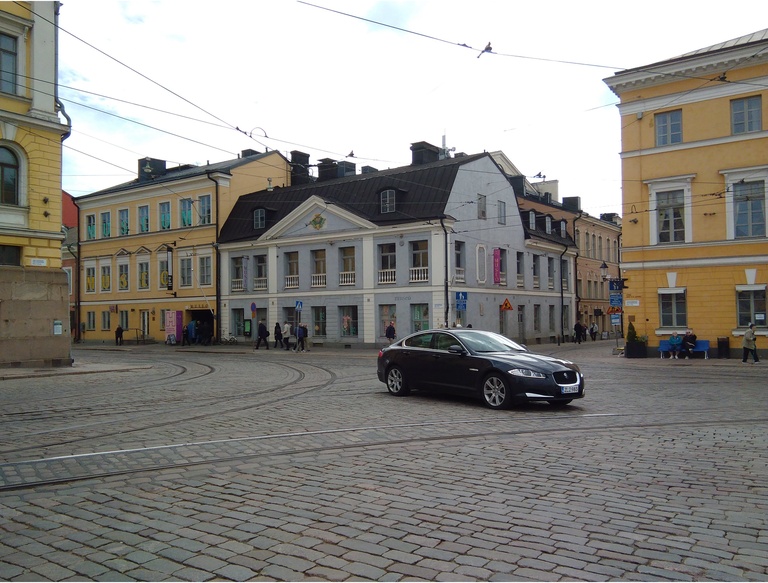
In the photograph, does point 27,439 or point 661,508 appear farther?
point 27,439

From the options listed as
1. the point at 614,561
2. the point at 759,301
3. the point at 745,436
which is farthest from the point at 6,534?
the point at 759,301

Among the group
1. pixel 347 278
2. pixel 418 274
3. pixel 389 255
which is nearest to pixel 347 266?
pixel 347 278

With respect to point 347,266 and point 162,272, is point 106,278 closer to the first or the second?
point 162,272

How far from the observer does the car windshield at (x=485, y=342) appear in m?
13.1

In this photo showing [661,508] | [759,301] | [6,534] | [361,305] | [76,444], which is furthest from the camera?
[361,305]

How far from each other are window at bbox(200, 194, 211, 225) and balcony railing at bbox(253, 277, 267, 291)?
19.3 feet

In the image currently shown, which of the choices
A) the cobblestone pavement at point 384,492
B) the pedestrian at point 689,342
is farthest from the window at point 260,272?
the cobblestone pavement at point 384,492

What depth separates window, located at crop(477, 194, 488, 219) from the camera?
A: 1623 inches

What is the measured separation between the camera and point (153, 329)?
50469 mm

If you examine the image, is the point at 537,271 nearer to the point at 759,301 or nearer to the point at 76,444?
the point at 759,301

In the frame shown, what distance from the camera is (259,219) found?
4588 cm

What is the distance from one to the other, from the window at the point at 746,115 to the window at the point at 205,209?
3323 centimetres

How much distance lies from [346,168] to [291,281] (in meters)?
12.4

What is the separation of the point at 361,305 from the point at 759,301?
2105 cm
